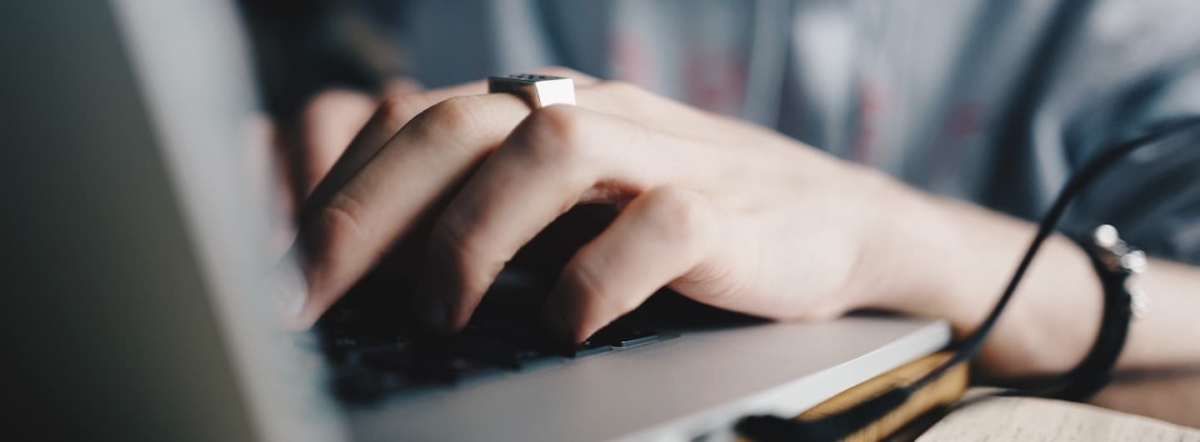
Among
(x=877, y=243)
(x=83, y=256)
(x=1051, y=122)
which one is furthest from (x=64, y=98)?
(x=1051, y=122)

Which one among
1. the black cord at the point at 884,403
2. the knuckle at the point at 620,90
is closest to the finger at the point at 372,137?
the knuckle at the point at 620,90

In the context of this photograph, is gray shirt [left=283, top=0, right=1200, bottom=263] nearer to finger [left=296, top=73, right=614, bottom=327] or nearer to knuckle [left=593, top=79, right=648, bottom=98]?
knuckle [left=593, top=79, right=648, bottom=98]

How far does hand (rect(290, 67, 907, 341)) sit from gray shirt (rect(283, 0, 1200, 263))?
348 millimetres

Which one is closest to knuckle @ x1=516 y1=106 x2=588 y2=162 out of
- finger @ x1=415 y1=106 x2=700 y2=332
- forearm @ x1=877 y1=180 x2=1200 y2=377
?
finger @ x1=415 y1=106 x2=700 y2=332

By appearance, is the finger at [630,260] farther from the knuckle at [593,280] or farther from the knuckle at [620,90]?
the knuckle at [620,90]

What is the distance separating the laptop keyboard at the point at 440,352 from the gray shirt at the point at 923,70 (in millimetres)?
434

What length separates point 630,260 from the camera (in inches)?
11.3

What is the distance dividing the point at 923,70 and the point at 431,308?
21.7 inches

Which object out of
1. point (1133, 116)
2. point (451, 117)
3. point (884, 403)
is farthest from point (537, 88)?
point (1133, 116)

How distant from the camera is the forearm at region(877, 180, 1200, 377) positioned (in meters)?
0.40

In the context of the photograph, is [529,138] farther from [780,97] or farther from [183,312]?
[780,97]

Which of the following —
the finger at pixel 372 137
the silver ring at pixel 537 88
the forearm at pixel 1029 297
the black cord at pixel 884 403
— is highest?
the silver ring at pixel 537 88

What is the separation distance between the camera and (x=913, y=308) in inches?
16.2

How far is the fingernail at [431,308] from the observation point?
30cm
